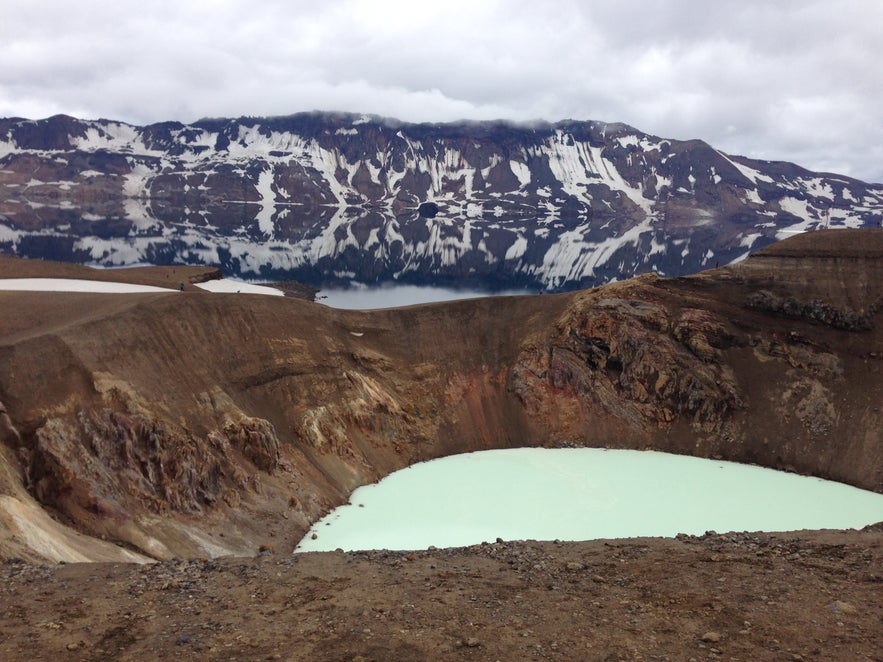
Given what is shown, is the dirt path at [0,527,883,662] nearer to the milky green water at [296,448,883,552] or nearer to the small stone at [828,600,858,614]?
the small stone at [828,600,858,614]

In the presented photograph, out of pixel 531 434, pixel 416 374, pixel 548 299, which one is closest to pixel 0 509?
pixel 416 374

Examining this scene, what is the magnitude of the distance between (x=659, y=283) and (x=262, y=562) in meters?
41.4

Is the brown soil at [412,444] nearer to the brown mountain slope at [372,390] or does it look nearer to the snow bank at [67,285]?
the brown mountain slope at [372,390]

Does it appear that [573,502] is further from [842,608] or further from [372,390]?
[842,608]

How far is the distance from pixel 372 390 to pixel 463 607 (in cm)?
2814

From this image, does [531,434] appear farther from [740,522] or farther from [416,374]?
[740,522]

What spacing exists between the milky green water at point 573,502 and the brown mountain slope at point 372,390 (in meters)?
2.45

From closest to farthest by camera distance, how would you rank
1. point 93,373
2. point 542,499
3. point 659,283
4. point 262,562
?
1. point 262,562
2. point 93,373
3. point 542,499
4. point 659,283

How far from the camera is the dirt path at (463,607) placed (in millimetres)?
11641

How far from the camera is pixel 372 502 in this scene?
32.3m

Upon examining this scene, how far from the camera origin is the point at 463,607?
1379 centimetres

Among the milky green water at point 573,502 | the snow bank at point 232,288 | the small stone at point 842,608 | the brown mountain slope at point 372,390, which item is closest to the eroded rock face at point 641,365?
the brown mountain slope at point 372,390

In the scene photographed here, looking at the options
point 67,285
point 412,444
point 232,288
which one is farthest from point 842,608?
point 232,288

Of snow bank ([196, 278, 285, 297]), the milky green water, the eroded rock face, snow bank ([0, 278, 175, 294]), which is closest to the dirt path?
the milky green water
